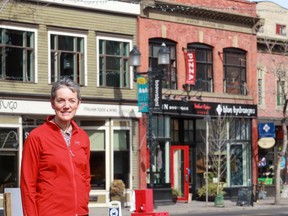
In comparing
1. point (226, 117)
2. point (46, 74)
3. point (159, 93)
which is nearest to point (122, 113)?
point (159, 93)

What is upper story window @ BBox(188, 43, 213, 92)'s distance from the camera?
3806 centimetres

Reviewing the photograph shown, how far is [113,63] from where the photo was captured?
3444 cm

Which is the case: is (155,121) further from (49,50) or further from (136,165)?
(49,50)

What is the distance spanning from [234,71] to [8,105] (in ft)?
45.7

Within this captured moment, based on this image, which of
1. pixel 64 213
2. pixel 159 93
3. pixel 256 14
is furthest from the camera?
pixel 256 14

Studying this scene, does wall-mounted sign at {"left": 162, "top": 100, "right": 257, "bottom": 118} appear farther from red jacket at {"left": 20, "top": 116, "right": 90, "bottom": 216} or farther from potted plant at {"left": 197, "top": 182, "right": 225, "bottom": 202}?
red jacket at {"left": 20, "top": 116, "right": 90, "bottom": 216}

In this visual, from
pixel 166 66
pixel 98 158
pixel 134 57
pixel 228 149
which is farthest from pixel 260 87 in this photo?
pixel 98 158

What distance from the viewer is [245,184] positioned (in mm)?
40500

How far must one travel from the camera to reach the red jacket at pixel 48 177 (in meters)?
6.28

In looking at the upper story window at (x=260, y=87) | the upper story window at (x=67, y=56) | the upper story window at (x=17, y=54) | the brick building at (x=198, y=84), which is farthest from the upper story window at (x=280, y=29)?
the upper story window at (x=17, y=54)

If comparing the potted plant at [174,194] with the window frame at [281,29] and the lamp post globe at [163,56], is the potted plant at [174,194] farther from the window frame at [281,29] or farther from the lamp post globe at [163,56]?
the window frame at [281,29]

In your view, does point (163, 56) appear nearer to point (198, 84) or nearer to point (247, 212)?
point (198, 84)

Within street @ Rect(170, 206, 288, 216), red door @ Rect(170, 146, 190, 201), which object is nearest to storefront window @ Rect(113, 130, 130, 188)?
red door @ Rect(170, 146, 190, 201)

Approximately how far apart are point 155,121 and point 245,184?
7369mm
